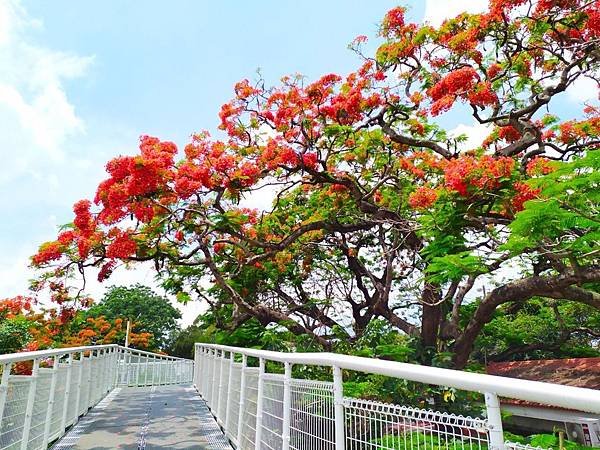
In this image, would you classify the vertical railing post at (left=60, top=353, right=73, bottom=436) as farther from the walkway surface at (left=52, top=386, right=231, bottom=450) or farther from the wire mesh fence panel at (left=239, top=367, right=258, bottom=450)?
the wire mesh fence panel at (left=239, top=367, right=258, bottom=450)

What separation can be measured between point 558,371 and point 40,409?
36.2ft

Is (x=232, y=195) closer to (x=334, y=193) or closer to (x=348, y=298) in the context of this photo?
(x=334, y=193)

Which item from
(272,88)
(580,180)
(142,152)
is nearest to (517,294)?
(580,180)

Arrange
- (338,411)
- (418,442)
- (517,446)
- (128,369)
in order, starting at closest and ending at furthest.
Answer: (517,446)
(418,442)
(338,411)
(128,369)

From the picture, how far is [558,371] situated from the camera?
36.8 ft

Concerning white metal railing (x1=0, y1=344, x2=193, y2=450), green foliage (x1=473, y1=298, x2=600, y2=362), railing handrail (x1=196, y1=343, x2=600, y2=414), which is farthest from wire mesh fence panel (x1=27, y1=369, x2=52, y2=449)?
green foliage (x1=473, y1=298, x2=600, y2=362)

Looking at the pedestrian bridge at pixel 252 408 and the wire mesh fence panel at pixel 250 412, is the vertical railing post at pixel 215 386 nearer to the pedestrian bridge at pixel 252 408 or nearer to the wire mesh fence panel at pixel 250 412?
the pedestrian bridge at pixel 252 408

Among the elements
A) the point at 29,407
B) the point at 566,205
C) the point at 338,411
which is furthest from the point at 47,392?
the point at 566,205

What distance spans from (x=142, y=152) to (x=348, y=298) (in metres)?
7.05

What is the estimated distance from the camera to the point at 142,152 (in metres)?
8.44

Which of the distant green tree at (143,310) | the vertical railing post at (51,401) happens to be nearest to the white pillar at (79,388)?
the vertical railing post at (51,401)

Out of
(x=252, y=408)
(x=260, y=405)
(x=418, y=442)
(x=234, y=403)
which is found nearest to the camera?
(x=418, y=442)

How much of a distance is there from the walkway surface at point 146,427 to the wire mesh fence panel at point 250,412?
61cm

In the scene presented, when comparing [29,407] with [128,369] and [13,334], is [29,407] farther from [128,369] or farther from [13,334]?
[13,334]
